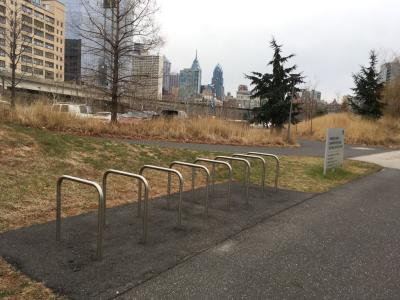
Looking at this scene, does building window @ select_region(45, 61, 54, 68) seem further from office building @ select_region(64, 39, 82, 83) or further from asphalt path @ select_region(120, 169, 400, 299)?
asphalt path @ select_region(120, 169, 400, 299)

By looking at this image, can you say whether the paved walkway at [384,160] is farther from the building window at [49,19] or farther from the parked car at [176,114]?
the building window at [49,19]

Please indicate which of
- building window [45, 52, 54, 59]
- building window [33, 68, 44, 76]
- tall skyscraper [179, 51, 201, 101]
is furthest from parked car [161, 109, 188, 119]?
building window [45, 52, 54, 59]

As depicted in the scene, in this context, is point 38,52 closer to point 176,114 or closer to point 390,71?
point 390,71

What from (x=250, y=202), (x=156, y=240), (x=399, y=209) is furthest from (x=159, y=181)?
(x=399, y=209)

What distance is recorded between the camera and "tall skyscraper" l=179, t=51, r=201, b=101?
60.3 meters

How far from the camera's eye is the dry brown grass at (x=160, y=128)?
13.9 m

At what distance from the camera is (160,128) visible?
58.2 ft

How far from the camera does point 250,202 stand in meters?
6.69

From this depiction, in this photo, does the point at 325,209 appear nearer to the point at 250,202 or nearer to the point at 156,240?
the point at 250,202

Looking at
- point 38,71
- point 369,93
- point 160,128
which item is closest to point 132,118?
point 160,128

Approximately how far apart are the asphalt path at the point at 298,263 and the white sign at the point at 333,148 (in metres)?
3.99

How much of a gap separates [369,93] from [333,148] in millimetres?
26826

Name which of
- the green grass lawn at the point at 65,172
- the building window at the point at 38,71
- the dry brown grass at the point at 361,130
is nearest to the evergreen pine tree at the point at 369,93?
the dry brown grass at the point at 361,130

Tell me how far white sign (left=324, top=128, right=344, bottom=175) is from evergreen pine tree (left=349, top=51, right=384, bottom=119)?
25.6 meters
